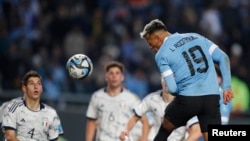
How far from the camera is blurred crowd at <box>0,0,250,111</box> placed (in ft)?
67.6

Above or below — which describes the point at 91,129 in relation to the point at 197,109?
below

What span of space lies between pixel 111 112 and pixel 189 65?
335 centimetres

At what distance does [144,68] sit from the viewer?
67.8 feet

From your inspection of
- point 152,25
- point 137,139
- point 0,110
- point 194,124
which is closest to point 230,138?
point 152,25

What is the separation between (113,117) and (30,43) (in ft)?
29.2

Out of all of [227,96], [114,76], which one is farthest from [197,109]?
[114,76]

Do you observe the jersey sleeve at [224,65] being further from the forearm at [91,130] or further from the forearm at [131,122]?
the forearm at [91,130]

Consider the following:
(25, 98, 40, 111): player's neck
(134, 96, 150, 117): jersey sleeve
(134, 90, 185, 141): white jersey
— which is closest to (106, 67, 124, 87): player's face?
(134, 90, 185, 141): white jersey

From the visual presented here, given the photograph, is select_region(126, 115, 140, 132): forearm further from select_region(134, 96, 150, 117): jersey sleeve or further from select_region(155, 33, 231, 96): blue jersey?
select_region(155, 33, 231, 96): blue jersey

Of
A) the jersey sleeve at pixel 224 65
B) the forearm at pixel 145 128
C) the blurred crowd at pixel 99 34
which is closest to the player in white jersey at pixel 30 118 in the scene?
the forearm at pixel 145 128

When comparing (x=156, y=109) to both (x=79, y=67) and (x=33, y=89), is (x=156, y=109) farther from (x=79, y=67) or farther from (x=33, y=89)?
(x=33, y=89)

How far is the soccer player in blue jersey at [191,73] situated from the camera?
1122cm

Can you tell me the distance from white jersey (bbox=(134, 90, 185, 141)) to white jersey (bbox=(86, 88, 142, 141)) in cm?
35

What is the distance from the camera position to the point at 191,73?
11.2 meters
